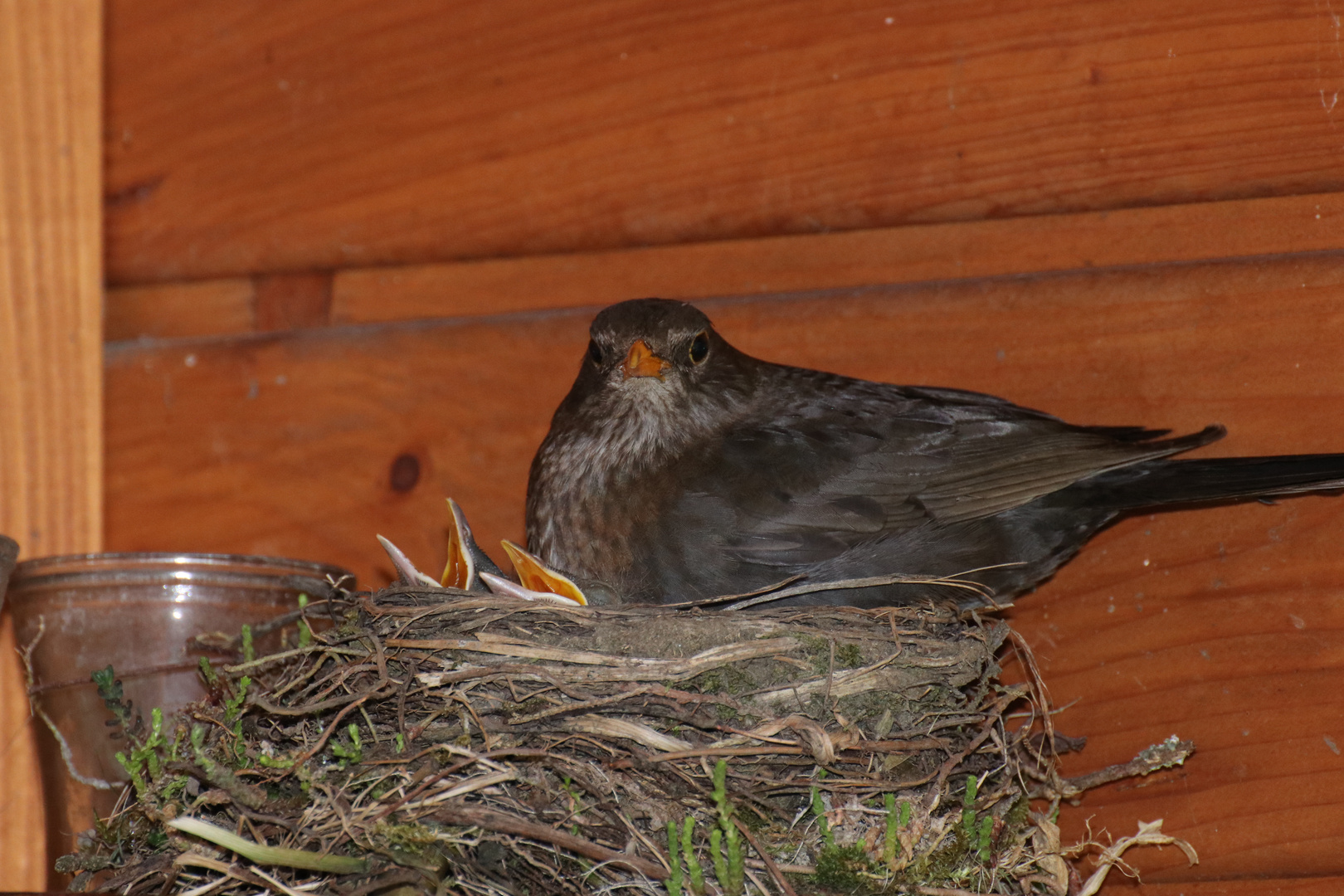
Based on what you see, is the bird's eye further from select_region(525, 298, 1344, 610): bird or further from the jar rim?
the jar rim

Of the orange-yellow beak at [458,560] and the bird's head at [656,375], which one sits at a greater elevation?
the bird's head at [656,375]

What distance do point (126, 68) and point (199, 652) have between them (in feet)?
6.40

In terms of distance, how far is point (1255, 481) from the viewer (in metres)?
2.40

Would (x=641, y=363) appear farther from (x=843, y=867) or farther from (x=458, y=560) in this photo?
(x=843, y=867)

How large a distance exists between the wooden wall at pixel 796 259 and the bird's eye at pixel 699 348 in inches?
9.4

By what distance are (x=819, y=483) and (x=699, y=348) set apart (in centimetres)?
46

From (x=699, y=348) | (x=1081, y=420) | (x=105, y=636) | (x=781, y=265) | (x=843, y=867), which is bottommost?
(x=843, y=867)

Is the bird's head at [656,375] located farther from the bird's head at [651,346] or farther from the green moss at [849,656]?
the green moss at [849,656]

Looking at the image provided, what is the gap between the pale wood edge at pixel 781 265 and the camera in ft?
9.04

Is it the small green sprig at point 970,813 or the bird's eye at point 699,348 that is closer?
the small green sprig at point 970,813

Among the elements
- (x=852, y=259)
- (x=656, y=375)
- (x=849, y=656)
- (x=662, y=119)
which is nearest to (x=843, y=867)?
(x=849, y=656)

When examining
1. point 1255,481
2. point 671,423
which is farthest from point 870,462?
point 1255,481

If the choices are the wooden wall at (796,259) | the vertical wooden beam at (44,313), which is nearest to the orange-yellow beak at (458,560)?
the wooden wall at (796,259)

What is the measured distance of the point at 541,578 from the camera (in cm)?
263
